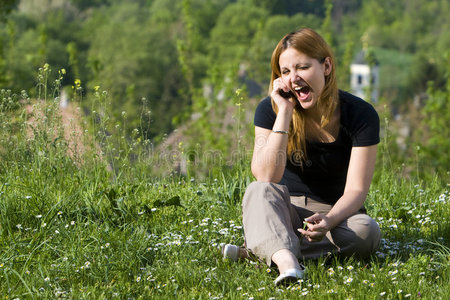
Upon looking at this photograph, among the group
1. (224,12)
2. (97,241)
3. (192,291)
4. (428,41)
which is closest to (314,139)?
(192,291)

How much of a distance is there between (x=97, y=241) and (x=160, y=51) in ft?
188

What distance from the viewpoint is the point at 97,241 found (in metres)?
3.25

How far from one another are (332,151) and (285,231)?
0.59 meters

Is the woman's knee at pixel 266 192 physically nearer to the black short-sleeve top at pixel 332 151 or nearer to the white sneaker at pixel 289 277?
the black short-sleeve top at pixel 332 151

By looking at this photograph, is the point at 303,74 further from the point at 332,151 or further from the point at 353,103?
the point at 332,151

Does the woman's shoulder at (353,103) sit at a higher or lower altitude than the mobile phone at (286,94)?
lower

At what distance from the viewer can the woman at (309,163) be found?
3.00 metres

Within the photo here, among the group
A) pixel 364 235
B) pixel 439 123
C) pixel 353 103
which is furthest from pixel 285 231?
pixel 439 123

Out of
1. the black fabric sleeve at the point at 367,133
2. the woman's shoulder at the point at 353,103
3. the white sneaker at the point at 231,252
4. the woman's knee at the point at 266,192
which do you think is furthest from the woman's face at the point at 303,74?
the white sneaker at the point at 231,252

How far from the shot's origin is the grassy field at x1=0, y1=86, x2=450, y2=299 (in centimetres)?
277

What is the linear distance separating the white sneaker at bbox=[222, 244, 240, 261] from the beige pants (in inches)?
3.2

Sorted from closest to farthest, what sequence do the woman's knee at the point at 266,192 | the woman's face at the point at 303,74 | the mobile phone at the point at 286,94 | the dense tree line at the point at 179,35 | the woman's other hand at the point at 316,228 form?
the woman's other hand at the point at 316,228, the woman's knee at the point at 266,192, the woman's face at the point at 303,74, the mobile phone at the point at 286,94, the dense tree line at the point at 179,35

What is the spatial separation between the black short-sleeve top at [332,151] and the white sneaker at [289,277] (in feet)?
2.20

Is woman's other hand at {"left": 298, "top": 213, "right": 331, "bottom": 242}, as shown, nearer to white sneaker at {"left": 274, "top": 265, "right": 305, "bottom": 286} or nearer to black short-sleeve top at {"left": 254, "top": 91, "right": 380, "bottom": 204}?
white sneaker at {"left": 274, "top": 265, "right": 305, "bottom": 286}
